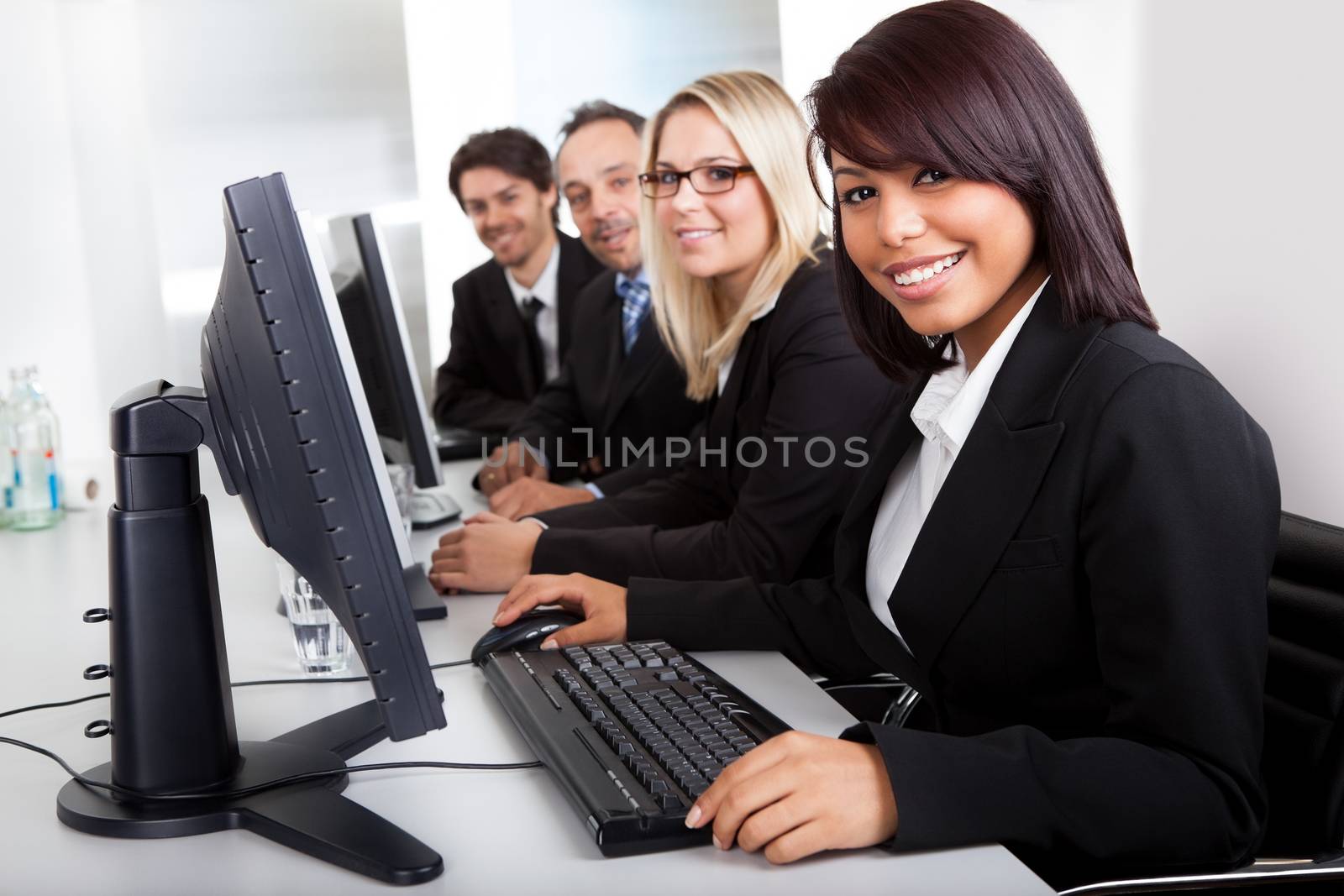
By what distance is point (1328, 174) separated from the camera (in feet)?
4.33

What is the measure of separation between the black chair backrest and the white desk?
41cm

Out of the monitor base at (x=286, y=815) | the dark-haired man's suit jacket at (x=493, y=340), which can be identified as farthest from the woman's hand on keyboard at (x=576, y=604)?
the dark-haired man's suit jacket at (x=493, y=340)

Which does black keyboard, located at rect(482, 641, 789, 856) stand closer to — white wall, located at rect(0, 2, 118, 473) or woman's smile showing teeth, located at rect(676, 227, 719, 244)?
woman's smile showing teeth, located at rect(676, 227, 719, 244)

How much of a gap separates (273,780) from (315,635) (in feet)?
1.27

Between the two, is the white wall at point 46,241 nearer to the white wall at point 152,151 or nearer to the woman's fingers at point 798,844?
the white wall at point 152,151

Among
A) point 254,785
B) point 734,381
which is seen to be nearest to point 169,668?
point 254,785

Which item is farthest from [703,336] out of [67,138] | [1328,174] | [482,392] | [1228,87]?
[67,138]

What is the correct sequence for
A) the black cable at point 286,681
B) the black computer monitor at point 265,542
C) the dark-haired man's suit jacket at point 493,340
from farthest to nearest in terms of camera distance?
the dark-haired man's suit jacket at point 493,340
the black cable at point 286,681
the black computer monitor at point 265,542

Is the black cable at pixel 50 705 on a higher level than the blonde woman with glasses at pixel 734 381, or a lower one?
lower

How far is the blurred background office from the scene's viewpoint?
1.40 m

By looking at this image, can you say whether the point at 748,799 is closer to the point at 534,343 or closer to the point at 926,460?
the point at 926,460

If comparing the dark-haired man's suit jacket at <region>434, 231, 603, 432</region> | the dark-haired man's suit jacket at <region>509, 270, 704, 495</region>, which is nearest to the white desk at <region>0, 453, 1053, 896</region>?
the dark-haired man's suit jacket at <region>509, 270, 704, 495</region>

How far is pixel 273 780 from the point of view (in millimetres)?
982

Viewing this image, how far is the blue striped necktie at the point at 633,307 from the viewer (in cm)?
282
